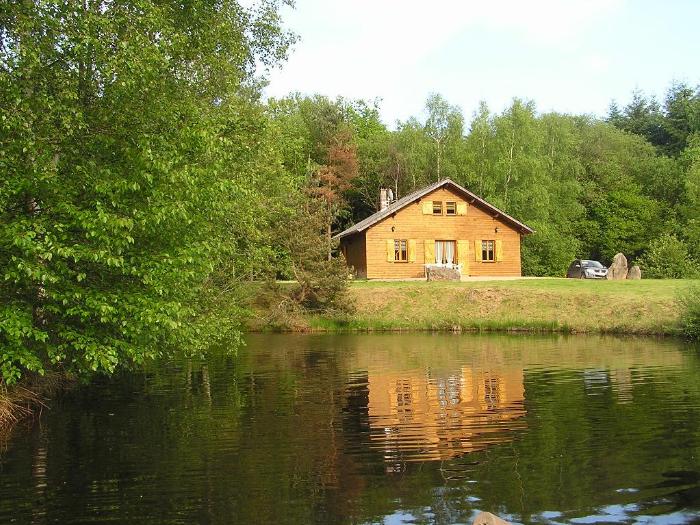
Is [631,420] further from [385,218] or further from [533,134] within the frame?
[533,134]

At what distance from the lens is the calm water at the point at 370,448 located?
347 inches

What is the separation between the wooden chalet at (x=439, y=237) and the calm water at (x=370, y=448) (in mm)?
26336

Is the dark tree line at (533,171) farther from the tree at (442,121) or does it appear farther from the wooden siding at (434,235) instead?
the wooden siding at (434,235)

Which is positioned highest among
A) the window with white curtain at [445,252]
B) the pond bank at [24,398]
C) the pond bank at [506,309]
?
the window with white curtain at [445,252]

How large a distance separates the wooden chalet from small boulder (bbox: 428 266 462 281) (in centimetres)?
128

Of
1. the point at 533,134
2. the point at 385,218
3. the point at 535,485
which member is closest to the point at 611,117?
the point at 533,134

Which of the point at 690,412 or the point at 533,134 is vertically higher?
the point at 533,134

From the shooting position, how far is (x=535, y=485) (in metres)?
9.58

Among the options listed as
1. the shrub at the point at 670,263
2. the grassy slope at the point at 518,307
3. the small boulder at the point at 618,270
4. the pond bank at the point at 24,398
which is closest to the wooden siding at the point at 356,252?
the grassy slope at the point at 518,307

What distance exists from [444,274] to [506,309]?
873cm

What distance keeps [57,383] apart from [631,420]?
42.7 ft

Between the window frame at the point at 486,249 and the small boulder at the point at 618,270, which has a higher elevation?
the window frame at the point at 486,249

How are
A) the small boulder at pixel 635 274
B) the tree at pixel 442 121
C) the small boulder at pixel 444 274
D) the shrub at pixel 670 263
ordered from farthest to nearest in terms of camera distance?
the tree at pixel 442 121, the shrub at pixel 670 263, the small boulder at pixel 635 274, the small boulder at pixel 444 274

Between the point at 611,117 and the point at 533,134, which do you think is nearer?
the point at 533,134
